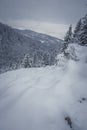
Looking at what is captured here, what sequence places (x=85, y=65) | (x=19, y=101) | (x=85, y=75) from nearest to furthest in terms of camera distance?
(x=19, y=101) < (x=85, y=75) < (x=85, y=65)

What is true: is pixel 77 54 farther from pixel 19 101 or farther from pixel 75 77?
pixel 19 101

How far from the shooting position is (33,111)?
433 centimetres

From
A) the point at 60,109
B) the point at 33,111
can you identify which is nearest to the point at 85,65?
the point at 60,109

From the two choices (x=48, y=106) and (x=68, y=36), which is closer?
(x=48, y=106)

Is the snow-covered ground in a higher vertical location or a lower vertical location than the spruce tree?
lower

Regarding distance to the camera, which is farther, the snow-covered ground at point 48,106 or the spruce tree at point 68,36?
the spruce tree at point 68,36

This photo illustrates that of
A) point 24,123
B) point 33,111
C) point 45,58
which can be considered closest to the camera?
point 24,123

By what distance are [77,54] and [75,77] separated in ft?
8.69

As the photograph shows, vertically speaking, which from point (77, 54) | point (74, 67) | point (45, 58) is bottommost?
point (45, 58)

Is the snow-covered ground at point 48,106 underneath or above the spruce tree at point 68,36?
underneath

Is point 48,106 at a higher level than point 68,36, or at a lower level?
lower

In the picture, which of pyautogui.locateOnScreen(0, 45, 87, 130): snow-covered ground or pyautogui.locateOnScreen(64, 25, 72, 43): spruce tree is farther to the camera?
pyautogui.locateOnScreen(64, 25, 72, 43): spruce tree

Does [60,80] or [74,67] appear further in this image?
[74,67]

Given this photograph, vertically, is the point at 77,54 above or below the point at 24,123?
above
